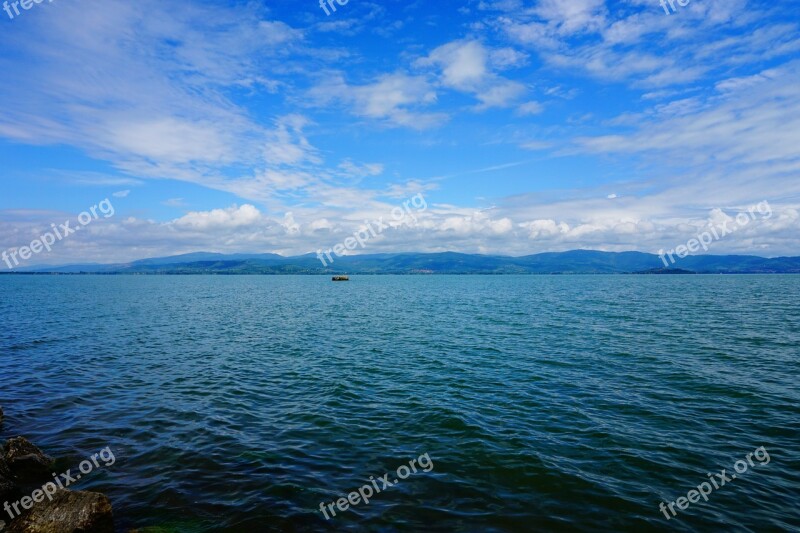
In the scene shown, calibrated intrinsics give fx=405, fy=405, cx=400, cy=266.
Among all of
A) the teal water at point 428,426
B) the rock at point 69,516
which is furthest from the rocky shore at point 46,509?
the teal water at point 428,426

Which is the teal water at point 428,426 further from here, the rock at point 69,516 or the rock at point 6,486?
the rock at point 6,486

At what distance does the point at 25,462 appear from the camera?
1711 centimetres

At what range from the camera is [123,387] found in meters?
29.2

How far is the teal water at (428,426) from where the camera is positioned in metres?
14.8

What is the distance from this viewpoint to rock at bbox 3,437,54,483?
54.9 feet

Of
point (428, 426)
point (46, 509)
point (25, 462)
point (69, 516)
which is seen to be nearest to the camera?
point (69, 516)

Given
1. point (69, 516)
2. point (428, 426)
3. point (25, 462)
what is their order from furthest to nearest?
point (428, 426) < point (25, 462) < point (69, 516)

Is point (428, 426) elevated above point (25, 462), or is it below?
below

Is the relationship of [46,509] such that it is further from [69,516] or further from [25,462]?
[25,462]

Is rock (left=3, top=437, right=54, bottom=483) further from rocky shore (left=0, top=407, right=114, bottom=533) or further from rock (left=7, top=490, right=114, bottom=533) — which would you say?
rock (left=7, top=490, right=114, bottom=533)

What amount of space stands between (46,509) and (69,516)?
3.04 ft

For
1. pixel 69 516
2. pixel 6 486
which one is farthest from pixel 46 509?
pixel 6 486

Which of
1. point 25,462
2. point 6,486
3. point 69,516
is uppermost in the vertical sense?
point 25,462

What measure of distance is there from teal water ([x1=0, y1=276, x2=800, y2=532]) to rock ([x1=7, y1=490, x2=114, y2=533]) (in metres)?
1.17
